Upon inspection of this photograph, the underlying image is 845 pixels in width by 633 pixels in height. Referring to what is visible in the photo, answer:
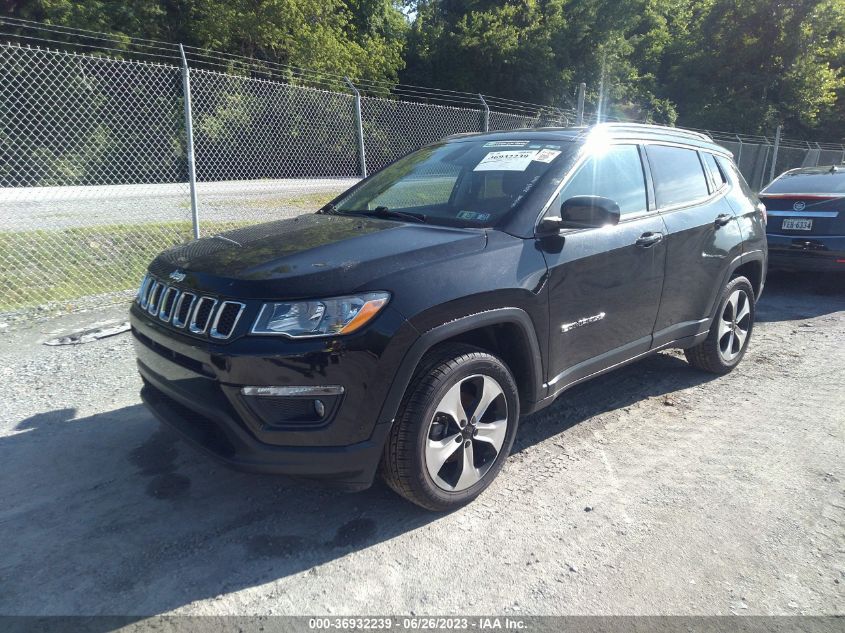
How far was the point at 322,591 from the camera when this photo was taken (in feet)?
8.05

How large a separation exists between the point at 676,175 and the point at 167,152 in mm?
12511

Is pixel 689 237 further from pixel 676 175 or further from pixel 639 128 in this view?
pixel 639 128

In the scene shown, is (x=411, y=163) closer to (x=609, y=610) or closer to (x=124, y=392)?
(x=124, y=392)

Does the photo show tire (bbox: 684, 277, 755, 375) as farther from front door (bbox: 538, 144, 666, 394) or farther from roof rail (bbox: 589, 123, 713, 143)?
roof rail (bbox: 589, 123, 713, 143)

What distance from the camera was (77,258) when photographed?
803 centimetres

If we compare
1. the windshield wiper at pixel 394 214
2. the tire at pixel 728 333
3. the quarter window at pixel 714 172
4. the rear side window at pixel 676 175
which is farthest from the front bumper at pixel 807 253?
the windshield wiper at pixel 394 214

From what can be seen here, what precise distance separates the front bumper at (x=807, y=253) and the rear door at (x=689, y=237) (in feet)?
10.7

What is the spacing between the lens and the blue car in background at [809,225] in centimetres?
700

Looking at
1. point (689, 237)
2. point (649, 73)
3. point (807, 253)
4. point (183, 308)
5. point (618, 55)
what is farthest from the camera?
point (649, 73)

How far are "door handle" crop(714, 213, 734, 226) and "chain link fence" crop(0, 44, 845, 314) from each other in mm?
5576

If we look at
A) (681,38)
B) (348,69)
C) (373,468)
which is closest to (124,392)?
(373,468)

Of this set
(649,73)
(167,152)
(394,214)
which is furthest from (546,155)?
(649,73)

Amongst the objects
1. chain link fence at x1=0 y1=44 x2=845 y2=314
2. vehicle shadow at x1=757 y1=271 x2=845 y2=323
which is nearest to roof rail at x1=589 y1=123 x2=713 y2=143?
vehicle shadow at x1=757 y1=271 x2=845 y2=323

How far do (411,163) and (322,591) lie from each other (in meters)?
2.80
